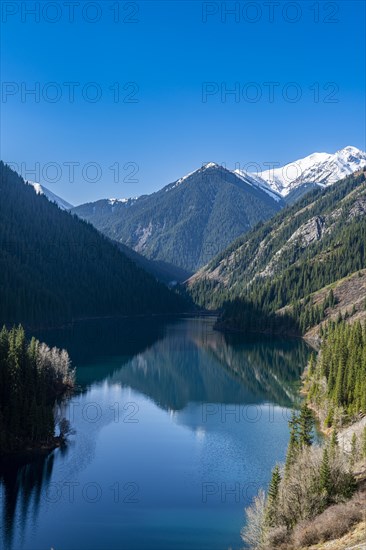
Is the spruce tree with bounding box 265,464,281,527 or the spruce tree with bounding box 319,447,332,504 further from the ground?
the spruce tree with bounding box 319,447,332,504

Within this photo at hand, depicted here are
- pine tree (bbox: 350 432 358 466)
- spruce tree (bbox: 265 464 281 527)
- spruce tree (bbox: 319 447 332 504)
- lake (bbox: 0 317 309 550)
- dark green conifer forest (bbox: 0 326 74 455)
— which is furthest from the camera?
dark green conifer forest (bbox: 0 326 74 455)

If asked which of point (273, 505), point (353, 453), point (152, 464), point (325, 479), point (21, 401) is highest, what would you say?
point (21, 401)

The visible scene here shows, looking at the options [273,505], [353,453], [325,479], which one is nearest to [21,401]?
[273,505]

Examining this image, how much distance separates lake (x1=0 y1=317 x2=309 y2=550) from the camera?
49.3 metres

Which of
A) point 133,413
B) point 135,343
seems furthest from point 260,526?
point 135,343

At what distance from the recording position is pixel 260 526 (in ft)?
138

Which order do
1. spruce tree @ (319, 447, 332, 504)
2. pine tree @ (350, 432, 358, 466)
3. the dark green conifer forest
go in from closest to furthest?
spruce tree @ (319, 447, 332, 504), pine tree @ (350, 432, 358, 466), the dark green conifer forest

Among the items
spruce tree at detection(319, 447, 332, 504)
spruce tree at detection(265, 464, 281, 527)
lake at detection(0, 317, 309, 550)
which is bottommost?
lake at detection(0, 317, 309, 550)

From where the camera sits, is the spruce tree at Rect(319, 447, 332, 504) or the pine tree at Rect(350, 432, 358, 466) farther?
the pine tree at Rect(350, 432, 358, 466)

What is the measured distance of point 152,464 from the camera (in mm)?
67500

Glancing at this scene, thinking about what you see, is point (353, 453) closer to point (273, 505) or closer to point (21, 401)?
point (273, 505)

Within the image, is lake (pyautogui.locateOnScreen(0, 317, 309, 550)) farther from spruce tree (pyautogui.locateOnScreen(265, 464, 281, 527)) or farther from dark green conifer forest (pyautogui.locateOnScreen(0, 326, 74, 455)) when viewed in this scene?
spruce tree (pyautogui.locateOnScreen(265, 464, 281, 527))

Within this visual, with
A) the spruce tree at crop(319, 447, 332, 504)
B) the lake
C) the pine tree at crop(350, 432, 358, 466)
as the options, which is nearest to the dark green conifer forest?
the lake

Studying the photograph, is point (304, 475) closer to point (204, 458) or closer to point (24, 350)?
point (204, 458)
